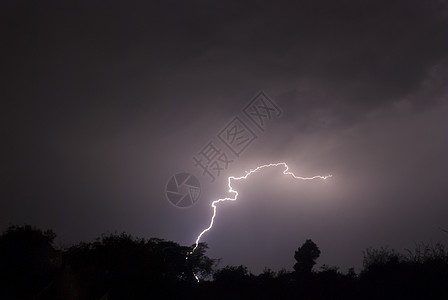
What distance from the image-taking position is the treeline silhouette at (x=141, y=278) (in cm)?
3275

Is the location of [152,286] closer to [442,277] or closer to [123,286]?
[123,286]

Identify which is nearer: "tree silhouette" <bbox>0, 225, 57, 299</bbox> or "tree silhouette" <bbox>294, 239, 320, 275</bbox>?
"tree silhouette" <bbox>0, 225, 57, 299</bbox>

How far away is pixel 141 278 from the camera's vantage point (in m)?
36.2

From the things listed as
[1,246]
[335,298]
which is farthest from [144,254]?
[335,298]

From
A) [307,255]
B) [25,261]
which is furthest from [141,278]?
[307,255]

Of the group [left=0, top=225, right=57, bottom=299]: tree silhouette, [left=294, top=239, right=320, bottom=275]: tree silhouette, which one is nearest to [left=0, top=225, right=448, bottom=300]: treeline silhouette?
[left=0, top=225, right=57, bottom=299]: tree silhouette

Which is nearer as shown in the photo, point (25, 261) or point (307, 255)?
point (25, 261)

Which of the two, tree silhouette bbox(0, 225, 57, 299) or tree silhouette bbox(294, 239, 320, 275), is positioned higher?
tree silhouette bbox(0, 225, 57, 299)

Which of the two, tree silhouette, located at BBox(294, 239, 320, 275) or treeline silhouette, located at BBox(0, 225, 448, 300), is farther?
tree silhouette, located at BBox(294, 239, 320, 275)

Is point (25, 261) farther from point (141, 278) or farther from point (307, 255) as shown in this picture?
point (307, 255)

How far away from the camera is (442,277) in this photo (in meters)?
33.1

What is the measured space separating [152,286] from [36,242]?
389 inches

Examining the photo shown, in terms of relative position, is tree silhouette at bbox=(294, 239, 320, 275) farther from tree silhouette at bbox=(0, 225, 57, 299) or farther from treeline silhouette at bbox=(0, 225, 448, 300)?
tree silhouette at bbox=(0, 225, 57, 299)

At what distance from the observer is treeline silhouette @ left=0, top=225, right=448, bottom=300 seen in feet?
107
